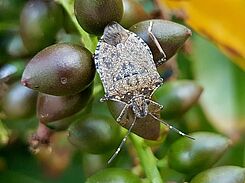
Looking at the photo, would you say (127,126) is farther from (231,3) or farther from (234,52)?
(231,3)

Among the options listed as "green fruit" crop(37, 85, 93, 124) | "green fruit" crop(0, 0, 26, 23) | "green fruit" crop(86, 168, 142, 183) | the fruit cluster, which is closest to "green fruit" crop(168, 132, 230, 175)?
the fruit cluster

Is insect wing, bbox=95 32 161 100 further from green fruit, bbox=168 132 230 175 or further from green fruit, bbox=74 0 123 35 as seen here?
green fruit, bbox=168 132 230 175

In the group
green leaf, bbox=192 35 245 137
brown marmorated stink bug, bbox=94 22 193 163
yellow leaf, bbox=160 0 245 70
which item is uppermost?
brown marmorated stink bug, bbox=94 22 193 163

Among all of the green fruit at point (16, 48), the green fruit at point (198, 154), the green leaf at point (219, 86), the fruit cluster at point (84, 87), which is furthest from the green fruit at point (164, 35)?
the green leaf at point (219, 86)

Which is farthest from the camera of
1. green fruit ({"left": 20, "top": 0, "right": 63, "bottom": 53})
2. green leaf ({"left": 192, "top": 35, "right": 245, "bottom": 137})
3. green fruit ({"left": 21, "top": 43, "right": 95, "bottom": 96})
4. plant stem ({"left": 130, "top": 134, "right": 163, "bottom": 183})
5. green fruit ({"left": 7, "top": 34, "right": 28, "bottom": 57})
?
green leaf ({"left": 192, "top": 35, "right": 245, "bottom": 137})

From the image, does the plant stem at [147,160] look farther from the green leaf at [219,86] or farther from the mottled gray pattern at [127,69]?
the green leaf at [219,86]
